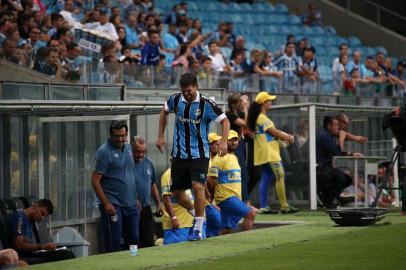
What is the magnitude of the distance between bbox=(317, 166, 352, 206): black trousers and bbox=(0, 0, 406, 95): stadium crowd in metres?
2.53

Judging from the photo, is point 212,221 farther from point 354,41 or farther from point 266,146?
point 354,41

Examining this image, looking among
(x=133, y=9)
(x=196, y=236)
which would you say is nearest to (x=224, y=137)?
(x=196, y=236)

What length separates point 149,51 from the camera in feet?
74.3

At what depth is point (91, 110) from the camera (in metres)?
15.2

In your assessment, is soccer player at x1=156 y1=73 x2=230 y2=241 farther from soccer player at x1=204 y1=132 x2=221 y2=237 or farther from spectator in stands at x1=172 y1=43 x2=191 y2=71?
spectator in stands at x1=172 y1=43 x2=191 y2=71

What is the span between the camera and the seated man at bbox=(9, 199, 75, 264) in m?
13.4

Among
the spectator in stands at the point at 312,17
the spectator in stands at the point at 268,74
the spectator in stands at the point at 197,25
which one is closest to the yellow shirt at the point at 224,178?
the spectator in stands at the point at 268,74

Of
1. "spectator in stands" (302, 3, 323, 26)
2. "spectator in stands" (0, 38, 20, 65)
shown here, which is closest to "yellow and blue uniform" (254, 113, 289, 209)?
"spectator in stands" (0, 38, 20, 65)

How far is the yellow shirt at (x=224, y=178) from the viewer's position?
15.3m

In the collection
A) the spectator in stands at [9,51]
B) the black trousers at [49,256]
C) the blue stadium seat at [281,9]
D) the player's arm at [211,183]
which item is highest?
the blue stadium seat at [281,9]

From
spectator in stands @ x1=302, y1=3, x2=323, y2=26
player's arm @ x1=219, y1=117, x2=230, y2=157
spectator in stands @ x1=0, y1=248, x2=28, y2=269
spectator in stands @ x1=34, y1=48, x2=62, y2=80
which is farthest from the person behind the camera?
spectator in stands @ x1=302, y1=3, x2=323, y2=26

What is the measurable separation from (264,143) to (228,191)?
3275 millimetres

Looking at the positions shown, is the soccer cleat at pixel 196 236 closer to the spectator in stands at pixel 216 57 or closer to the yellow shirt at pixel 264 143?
the yellow shirt at pixel 264 143

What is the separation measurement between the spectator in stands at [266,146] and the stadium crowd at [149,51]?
204 centimetres
